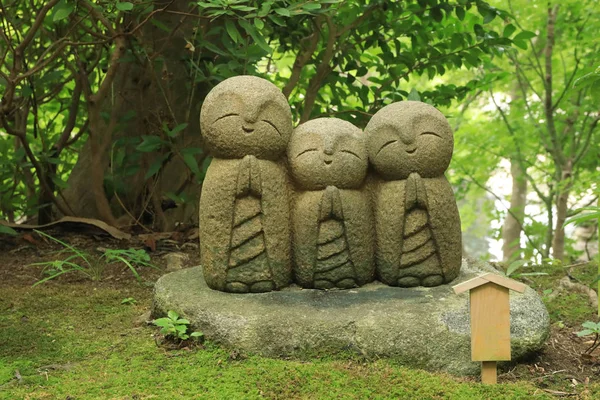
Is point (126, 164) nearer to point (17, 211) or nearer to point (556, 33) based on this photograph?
point (17, 211)

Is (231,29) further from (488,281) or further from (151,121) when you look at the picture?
(488,281)

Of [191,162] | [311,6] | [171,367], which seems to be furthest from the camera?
[191,162]

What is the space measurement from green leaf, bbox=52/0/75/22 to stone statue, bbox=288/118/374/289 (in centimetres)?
153

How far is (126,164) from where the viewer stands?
5.36 metres

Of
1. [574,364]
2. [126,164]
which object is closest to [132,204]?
[126,164]

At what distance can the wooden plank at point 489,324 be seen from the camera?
2.85 meters

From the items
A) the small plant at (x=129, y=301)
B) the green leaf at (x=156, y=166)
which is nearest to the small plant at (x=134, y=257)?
the small plant at (x=129, y=301)

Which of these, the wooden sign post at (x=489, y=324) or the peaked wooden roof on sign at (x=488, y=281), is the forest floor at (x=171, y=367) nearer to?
the wooden sign post at (x=489, y=324)

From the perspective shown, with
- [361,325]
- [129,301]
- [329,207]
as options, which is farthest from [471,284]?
[129,301]

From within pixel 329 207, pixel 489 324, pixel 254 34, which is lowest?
pixel 489 324

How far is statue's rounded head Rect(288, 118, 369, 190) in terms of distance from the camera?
351cm

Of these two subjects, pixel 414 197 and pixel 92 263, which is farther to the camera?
pixel 92 263

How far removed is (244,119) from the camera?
3.44 meters

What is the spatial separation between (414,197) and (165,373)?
160 centimetres
